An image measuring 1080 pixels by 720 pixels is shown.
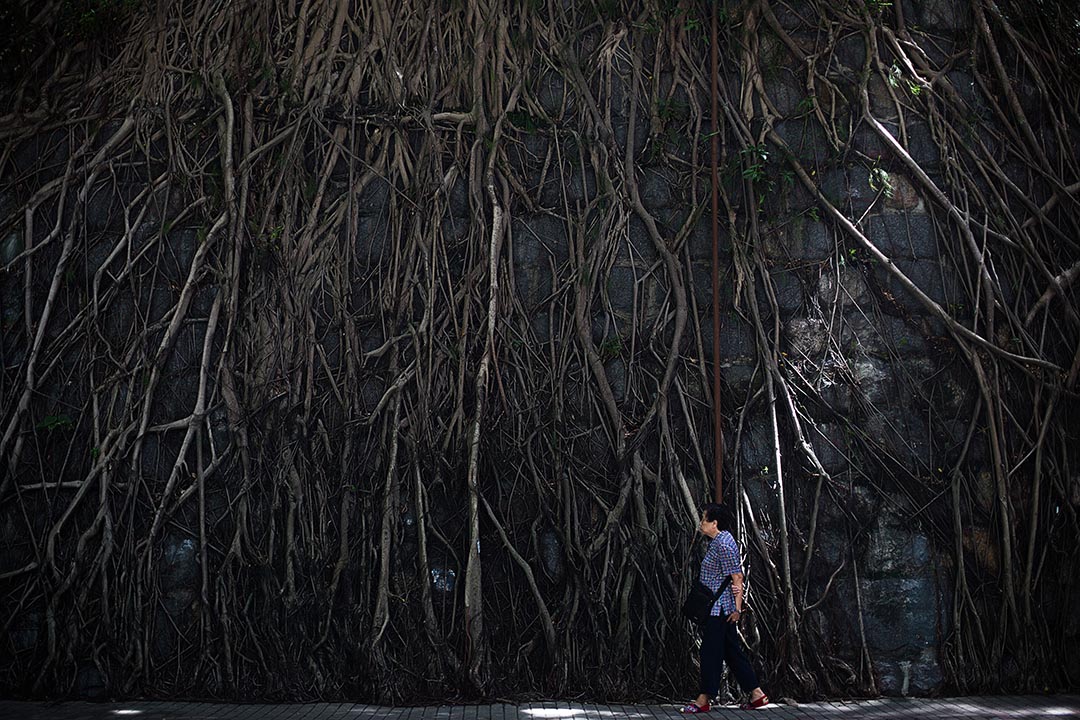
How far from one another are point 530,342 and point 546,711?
6.82 ft

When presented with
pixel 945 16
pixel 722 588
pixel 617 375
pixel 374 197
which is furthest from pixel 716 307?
pixel 945 16

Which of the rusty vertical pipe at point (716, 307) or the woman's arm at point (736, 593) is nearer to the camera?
the woman's arm at point (736, 593)

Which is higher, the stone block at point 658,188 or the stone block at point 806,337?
the stone block at point 658,188

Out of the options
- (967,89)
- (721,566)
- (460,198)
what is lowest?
(721,566)

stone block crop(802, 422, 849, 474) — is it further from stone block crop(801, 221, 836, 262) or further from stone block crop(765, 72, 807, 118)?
stone block crop(765, 72, 807, 118)

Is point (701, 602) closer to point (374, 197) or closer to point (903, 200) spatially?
point (903, 200)

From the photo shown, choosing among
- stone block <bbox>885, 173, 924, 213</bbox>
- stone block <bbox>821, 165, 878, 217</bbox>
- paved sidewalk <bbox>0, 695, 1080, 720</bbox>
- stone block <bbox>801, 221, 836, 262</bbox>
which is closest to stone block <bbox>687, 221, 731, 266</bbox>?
stone block <bbox>801, 221, 836, 262</bbox>

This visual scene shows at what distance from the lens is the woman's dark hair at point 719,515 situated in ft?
17.6

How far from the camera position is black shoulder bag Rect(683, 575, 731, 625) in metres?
5.29

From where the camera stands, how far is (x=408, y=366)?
5.88 metres

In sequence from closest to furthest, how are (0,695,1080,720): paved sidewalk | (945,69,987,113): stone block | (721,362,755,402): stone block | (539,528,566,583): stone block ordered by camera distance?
(0,695,1080,720): paved sidewalk < (539,528,566,583): stone block < (721,362,755,402): stone block < (945,69,987,113): stone block

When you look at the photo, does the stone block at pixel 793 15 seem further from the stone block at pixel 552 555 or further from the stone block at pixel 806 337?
the stone block at pixel 552 555

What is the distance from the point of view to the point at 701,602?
5312 millimetres

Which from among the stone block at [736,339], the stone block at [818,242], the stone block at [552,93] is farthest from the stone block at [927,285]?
the stone block at [552,93]
